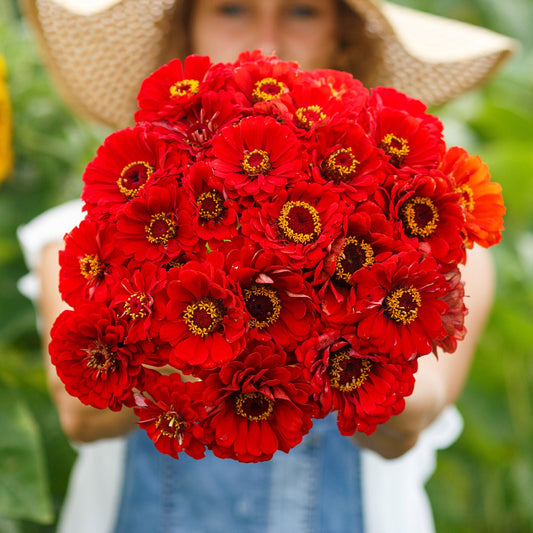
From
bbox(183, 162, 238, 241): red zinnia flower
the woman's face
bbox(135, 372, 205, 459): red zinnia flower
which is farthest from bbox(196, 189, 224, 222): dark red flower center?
the woman's face

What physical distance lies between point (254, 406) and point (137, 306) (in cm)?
10

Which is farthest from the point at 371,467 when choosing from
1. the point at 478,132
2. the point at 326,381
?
the point at 478,132

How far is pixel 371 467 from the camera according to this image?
0.95m

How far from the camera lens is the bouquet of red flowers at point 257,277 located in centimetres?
43

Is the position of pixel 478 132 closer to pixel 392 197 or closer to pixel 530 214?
pixel 530 214

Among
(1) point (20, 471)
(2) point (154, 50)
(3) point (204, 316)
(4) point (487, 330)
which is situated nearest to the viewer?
(3) point (204, 316)

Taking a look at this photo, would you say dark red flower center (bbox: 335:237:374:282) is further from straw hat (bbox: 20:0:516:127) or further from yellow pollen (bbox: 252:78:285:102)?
straw hat (bbox: 20:0:516:127)

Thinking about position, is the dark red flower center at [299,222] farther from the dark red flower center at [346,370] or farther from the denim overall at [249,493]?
the denim overall at [249,493]

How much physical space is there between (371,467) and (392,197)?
23.3 inches

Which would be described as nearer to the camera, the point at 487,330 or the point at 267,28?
the point at 267,28

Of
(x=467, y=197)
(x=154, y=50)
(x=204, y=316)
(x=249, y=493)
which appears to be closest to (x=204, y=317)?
(x=204, y=316)

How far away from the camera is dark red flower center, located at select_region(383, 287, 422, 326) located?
0.44 metres

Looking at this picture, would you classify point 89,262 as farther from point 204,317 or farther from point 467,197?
point 467,197

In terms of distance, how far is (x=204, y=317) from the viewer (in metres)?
0.42
